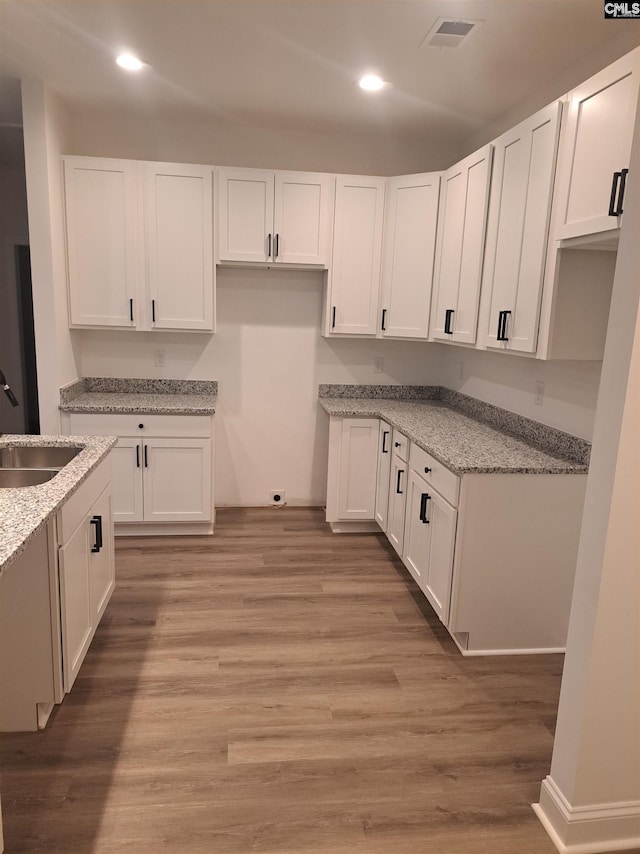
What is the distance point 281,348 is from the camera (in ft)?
14.8

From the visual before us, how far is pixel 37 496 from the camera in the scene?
196cm

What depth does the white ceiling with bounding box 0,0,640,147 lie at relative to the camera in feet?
8.11

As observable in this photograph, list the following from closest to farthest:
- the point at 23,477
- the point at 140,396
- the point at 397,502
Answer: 1. the point at 23,477
2. the point at 397,502
3. the point at 140,396

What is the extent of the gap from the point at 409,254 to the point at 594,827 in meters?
3.26

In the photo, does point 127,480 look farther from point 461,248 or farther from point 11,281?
point 11,281

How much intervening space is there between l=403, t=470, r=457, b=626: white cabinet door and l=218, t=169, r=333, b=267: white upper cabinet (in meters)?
1.78

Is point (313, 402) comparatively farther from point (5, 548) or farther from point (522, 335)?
point (5, 548)

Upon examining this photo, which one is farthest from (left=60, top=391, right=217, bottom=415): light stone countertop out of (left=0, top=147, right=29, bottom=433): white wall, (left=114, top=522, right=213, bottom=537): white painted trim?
(left=0, top=147, right=29, bottom=433): white wall

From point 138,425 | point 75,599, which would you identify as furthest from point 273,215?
point 75,599

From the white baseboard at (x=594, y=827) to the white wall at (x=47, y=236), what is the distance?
3.31 meters

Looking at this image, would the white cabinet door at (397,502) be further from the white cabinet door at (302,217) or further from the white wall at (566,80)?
the white wall at (566,80)

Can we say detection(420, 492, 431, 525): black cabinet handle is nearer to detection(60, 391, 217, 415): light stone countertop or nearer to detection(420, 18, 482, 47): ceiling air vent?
detection(60, 391, 217, 415): light stone countertop

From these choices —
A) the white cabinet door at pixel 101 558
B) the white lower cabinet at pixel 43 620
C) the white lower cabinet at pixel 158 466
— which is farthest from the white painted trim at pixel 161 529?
the white lower cabinet at pixel 43 620

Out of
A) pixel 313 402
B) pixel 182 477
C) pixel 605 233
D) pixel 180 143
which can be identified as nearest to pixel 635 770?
pixel 605 233
